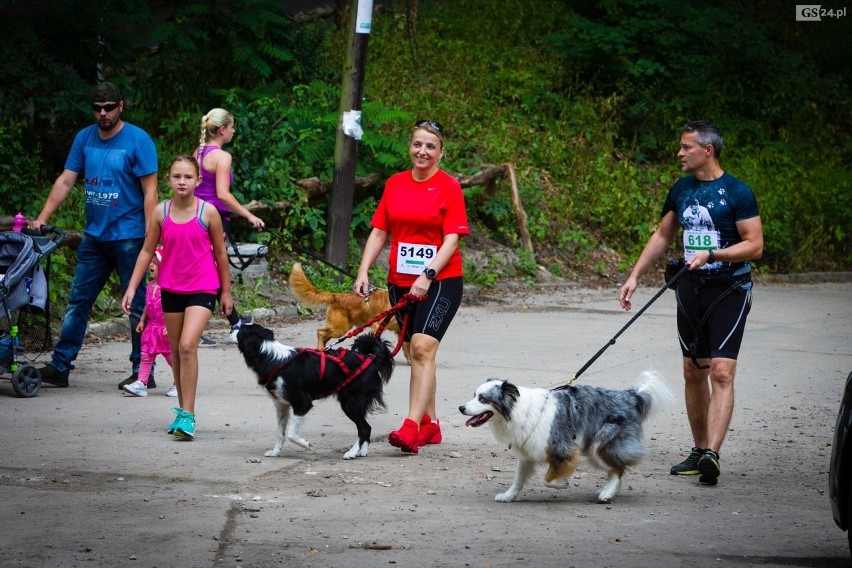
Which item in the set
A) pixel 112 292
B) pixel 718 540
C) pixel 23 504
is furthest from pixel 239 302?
pixel 718 540

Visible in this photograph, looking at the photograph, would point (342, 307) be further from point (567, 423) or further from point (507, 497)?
point (567, 423)

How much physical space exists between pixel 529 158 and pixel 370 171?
4.95 metres

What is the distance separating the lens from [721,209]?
6914mm

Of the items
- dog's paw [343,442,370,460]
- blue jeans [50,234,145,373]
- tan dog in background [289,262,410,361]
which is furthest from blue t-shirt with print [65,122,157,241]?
dog's paw [343,442,370,460]

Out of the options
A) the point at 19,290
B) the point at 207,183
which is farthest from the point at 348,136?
the point at 19,290

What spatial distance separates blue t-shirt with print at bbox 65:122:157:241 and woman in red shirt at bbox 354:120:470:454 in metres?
2.44

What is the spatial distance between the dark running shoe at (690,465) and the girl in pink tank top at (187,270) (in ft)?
10.0

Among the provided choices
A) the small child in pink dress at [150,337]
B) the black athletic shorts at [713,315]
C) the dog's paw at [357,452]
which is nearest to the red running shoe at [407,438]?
the dog's paw at [357,452]

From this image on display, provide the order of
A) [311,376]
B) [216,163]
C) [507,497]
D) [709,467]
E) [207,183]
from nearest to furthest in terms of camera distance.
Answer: [507,497], [709,467], [311,376], [216,163], [207,183]

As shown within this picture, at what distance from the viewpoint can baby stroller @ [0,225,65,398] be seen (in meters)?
8.80

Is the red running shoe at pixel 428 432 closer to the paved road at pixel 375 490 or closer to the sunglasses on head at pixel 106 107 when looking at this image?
the paved road at pixel 375 490

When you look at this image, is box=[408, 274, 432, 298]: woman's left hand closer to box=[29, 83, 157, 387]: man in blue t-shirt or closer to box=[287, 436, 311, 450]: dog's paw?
box=[287, 436, 311, 450]: dog's paw

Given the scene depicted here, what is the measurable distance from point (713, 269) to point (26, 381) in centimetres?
522

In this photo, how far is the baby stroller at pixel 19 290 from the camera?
8797mm
